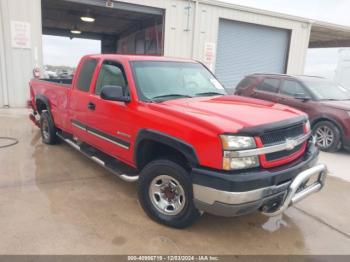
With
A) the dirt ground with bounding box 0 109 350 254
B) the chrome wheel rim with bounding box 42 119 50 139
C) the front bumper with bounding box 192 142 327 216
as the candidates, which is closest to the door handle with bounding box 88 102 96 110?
the dirt ground with bounding box 0 109 350 254

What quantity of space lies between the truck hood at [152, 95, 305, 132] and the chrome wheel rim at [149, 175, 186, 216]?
0.70 m

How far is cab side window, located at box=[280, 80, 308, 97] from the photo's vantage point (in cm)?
745

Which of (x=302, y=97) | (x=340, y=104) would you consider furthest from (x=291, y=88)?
(x=340, y=104)

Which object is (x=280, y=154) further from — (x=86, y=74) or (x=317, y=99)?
(x=317, y=99)

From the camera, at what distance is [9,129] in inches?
300

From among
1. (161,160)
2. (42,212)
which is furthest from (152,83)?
(42,212)

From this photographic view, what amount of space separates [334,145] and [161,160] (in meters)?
5.11

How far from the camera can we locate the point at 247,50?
1516cm

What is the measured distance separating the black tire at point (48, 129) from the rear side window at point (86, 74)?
1.58 meters

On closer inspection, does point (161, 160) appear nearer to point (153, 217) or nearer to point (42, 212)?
point (153, 217)

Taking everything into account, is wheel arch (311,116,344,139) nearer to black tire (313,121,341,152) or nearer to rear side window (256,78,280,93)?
black tire (313,121,341,152)

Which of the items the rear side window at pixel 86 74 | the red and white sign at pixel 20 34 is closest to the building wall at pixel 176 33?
the red and white sign at pixel 20 34

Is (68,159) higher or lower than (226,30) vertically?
lower

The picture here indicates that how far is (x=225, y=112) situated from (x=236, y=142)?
1.64 feet
